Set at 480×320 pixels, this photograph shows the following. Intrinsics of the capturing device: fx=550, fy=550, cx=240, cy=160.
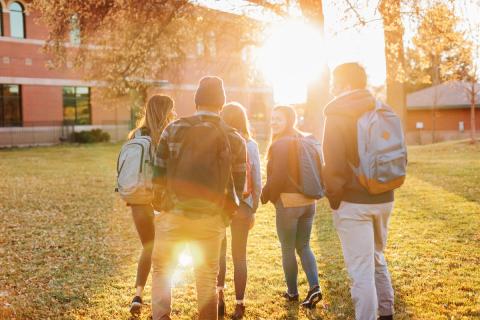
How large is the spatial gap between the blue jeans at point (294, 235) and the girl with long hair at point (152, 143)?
1.23 metres

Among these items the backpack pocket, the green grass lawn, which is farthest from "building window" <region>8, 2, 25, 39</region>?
the backpack pocket

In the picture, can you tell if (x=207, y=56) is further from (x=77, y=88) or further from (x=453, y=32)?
(x=77, y=88)

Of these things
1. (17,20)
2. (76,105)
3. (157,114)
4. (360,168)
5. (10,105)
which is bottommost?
(360,168)

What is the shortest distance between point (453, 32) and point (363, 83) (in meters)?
10.6

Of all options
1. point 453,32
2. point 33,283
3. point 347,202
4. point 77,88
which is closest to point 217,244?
point 347,202

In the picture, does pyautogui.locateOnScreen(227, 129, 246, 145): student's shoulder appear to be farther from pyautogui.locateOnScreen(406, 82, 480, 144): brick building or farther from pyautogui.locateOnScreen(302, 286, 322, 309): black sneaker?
pyautogui.locateOnScreen(406, 82, 480, 144): brick building

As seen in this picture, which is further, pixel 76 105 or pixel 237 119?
pixel 76 105

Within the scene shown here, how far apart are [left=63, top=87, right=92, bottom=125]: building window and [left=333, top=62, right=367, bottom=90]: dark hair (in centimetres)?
3343

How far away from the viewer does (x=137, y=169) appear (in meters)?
4.93

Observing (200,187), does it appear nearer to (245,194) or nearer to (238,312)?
(245,194)

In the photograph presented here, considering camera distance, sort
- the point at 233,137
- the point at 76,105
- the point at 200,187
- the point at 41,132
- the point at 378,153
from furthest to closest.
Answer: the point at 76,105
the point at 41,132
the point at 378,153
the point at 233,137
the point at 200,187

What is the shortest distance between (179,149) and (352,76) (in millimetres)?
1438

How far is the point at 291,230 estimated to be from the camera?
16.9 ft

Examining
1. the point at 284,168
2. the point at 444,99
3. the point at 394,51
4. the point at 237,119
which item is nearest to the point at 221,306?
the point at 284,168
